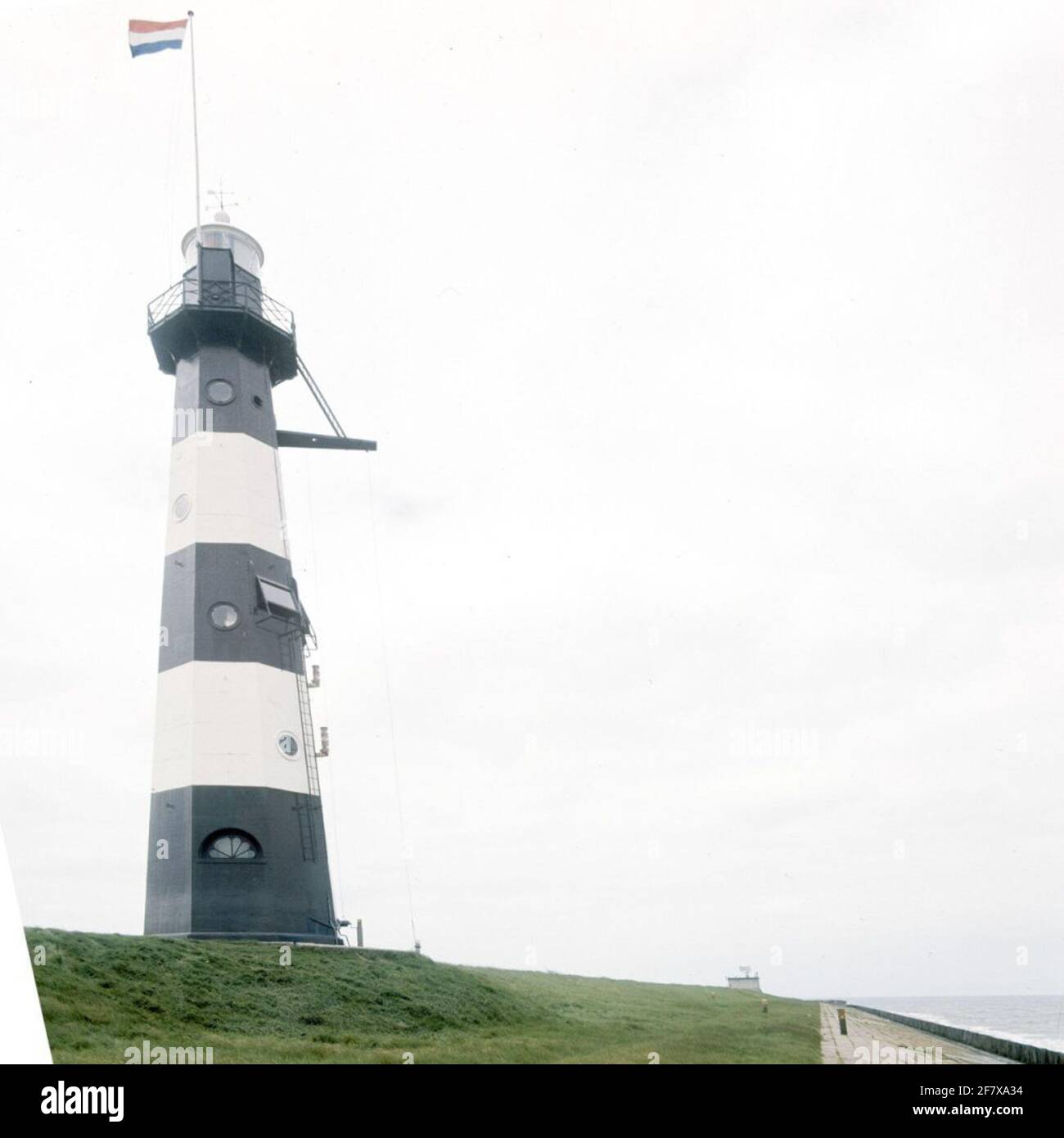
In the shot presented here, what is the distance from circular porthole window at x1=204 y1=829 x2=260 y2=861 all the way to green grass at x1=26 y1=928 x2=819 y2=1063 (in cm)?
247

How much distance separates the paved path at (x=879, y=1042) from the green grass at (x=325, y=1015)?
566 mm

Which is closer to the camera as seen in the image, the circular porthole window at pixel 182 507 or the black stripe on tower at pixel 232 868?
the black stripe on tower at pixel 232 868

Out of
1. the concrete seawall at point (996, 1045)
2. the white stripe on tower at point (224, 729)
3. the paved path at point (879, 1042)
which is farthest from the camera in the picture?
the white stripe on tower at point (224, 729)

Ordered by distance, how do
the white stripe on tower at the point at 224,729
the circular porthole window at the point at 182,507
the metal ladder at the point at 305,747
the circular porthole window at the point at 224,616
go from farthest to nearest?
the circular porthole window at the point at 182,507 < the circular porthole window at the point at 224,616 < the metal ladder at the point at 305,747 < the white stripe on tower at the point at 224,729

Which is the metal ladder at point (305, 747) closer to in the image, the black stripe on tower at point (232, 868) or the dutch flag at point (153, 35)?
the black stripe on tower at point (232, 868)

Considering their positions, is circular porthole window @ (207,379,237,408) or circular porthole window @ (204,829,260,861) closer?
circular porthole window @ (204,829,260,861)

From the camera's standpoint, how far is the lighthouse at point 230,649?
1002 inches

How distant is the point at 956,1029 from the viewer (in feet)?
92.1

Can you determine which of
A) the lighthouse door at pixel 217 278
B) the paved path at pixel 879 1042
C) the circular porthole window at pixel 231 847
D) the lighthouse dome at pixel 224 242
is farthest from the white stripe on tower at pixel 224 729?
the paved path at pixel 879 1042

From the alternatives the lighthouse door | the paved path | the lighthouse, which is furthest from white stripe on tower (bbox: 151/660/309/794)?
the paved path

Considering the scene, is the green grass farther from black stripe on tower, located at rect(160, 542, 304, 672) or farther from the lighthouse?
black stripe on tower, located at rect(160, 542, 304, 672)

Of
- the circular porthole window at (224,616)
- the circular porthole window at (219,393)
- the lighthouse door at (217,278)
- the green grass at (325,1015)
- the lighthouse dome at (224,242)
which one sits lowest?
the green grass at (325,1015)

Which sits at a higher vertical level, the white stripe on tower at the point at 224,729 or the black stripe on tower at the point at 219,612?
the black stripe on tower at the point at 219,612

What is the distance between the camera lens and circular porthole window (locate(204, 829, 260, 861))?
2534 cm
